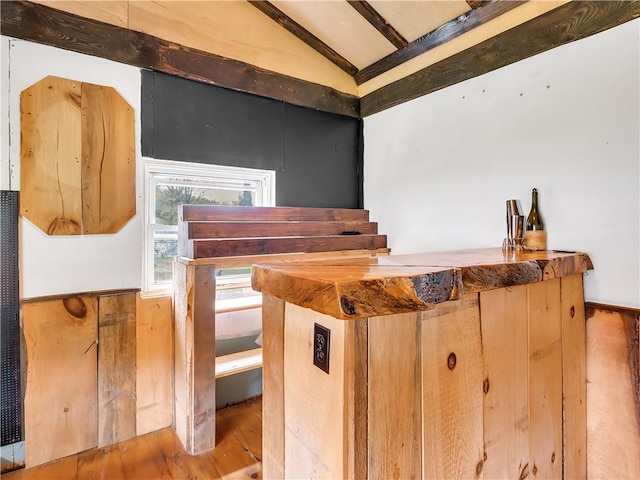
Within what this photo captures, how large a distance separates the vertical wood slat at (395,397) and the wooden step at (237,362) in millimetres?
1473

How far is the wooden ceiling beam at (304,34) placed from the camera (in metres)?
2.29

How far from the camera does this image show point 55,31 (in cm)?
173

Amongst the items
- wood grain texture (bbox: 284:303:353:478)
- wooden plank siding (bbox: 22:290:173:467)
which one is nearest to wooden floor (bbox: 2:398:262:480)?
wooden plank siding (bbox: 22:290:173:467)

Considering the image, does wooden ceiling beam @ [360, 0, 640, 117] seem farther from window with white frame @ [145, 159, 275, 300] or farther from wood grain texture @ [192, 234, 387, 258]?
window with white frame @ [145, 159, 275, 300]

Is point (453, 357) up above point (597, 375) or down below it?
above

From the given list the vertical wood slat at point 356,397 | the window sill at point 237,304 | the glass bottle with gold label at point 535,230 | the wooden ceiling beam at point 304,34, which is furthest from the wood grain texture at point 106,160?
the glass bottle with gold label at point 535,230

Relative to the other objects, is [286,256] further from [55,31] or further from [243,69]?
[55,31]

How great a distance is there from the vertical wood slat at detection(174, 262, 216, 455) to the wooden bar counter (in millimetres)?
1069

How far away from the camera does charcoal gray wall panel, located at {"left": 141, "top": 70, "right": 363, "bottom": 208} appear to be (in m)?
2.03

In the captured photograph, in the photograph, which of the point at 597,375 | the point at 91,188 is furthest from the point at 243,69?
the point at 597,375

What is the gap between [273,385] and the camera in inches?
34.3

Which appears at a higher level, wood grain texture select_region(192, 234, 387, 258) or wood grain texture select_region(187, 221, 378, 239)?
wood grain texture select_region(187, 221, 378, 239)

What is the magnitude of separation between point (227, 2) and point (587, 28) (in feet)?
6.77

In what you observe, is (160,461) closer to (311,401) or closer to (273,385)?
(273,385)
